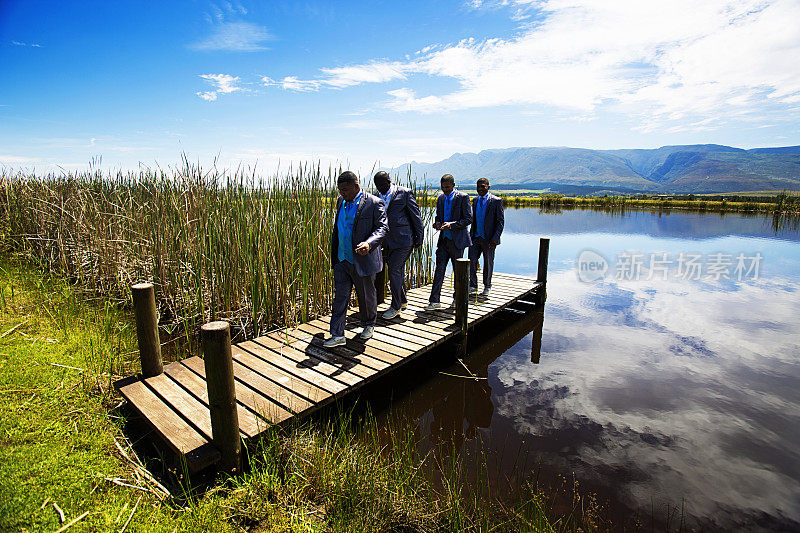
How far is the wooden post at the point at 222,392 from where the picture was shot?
259cm

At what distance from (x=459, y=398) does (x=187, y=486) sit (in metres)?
3.28

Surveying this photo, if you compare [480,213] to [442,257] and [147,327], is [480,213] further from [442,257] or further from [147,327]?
[147,327]

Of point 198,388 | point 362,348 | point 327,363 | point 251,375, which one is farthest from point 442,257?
point 198,388

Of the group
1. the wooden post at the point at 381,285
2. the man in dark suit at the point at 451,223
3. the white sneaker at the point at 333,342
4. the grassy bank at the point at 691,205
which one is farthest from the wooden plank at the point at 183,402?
the grassy bank at the point at 691,205

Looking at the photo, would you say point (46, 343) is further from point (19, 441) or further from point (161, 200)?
point (161, 200)

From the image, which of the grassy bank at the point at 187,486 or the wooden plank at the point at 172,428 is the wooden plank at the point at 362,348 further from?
the wooden plank at the point at 172,428

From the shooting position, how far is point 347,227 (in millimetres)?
4148

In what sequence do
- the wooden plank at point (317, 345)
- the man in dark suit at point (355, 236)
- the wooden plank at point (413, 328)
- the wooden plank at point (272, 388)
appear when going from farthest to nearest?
the wooden plank at point (413, 328)
the wooden plank at point (317, 345)
the man in dark suit at point (355, 236)
the wooden plank at point (272, 388)

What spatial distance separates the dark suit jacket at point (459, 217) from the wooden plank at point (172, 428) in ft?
13.3

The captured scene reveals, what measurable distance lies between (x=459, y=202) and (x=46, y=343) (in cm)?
521

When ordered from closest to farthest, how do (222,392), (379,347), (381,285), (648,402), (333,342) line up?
(222,392) < (333,342) < (379,347) < (648,402) < (381,285)

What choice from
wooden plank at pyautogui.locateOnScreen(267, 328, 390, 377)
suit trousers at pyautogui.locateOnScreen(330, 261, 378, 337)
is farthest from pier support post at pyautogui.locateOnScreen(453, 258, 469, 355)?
wooden plank at pyautogui.locateOnScreen(267, 328, 390, 377)

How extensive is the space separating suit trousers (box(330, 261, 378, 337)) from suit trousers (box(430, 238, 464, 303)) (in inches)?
66.8

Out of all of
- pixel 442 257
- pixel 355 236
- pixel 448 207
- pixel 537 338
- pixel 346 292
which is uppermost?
pixel 448 207
